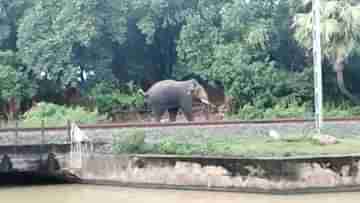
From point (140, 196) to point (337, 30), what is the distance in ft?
39.2

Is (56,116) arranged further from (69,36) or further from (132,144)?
(132,144)

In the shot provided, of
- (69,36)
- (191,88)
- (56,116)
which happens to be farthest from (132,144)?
(69,36)

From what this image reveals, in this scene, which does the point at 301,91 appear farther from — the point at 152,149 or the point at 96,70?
the point at 152,149

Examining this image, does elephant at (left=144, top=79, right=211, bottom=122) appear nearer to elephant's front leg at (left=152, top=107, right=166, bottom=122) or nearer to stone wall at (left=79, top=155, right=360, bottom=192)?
elephant's front leg at (left=152, top=107, right=166, bottom=122)

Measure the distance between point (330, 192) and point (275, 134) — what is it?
10.5ft

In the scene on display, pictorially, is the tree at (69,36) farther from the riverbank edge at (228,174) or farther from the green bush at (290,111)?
A: the riverbank edge at (228,174)

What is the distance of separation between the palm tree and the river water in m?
9.79

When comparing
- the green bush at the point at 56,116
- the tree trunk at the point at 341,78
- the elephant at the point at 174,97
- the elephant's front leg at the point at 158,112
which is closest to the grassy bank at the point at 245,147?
the elephant at the point at 174,97

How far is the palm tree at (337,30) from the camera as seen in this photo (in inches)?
827

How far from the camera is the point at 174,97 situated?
19.3 meters

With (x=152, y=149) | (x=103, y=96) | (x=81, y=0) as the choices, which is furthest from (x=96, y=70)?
(x=152, y=149)

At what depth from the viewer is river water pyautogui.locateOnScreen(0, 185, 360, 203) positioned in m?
12.0

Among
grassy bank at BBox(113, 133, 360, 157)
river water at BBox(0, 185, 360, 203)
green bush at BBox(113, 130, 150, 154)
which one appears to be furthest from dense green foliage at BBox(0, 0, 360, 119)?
river water at BBox(0, 185, 360, 203)

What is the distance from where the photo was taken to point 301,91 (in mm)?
23609
